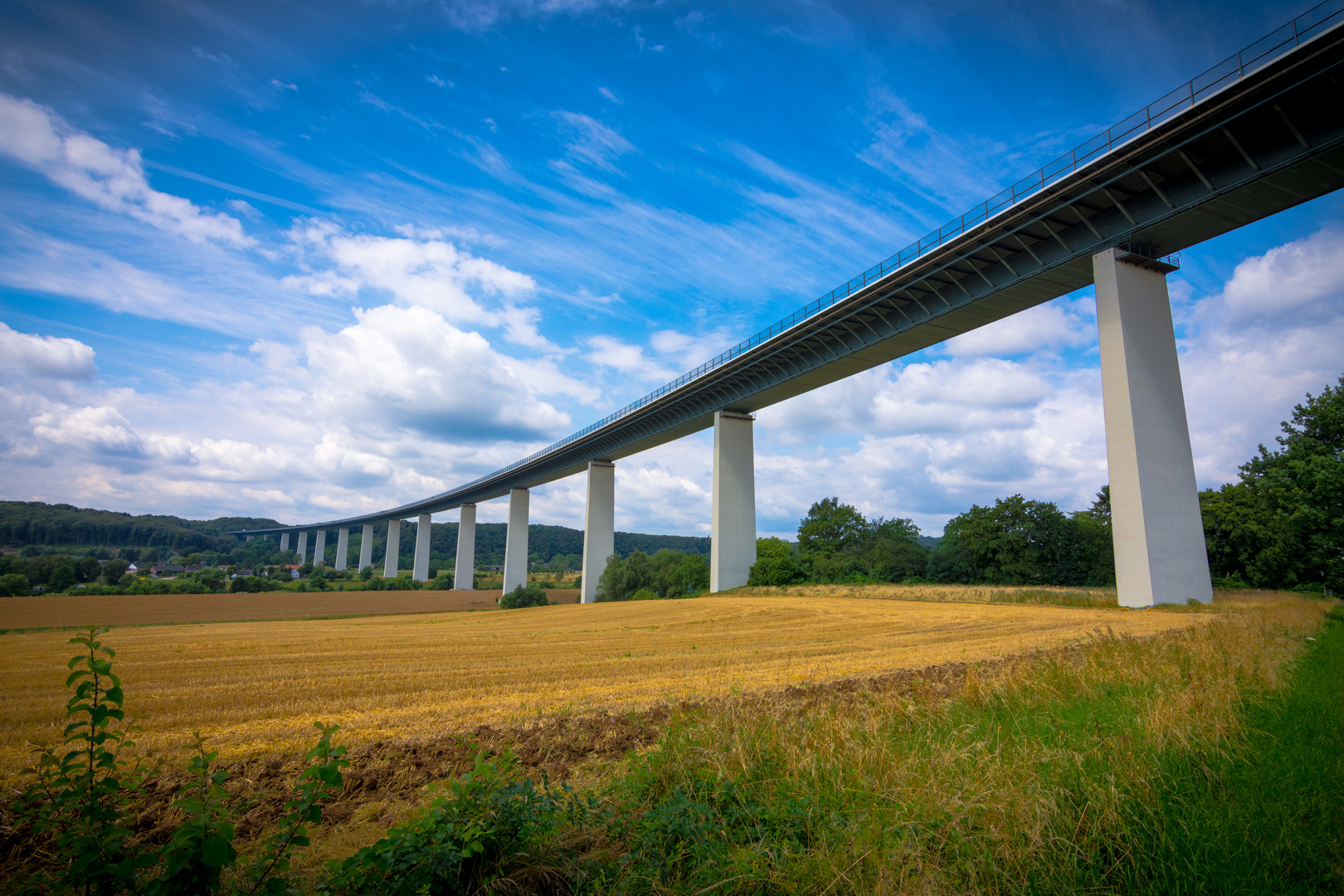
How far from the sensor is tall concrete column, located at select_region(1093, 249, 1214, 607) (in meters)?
26.9

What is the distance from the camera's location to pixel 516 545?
94.9m

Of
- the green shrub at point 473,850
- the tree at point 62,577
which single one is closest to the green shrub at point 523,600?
the tree at point 62,577

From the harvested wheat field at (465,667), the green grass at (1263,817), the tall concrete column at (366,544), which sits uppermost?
the tall concrete column at (366,544)

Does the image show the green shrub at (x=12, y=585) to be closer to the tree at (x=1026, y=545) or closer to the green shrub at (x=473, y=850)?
the green shrub at (x=473, y=850)

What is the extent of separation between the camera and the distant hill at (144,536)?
106938 mm

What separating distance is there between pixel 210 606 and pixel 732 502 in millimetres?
52922

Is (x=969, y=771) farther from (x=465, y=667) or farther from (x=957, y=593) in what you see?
(x=957, y=593)

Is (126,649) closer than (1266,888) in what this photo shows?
No

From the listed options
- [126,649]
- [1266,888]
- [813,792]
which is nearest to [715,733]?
[813,792]

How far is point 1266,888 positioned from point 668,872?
419 cm

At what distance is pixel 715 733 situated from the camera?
21.7 ft

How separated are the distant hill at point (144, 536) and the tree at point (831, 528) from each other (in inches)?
1173

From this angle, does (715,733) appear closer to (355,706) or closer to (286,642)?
(355,706)

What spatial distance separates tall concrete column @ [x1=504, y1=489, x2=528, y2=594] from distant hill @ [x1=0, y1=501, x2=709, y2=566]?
9.30 ft
